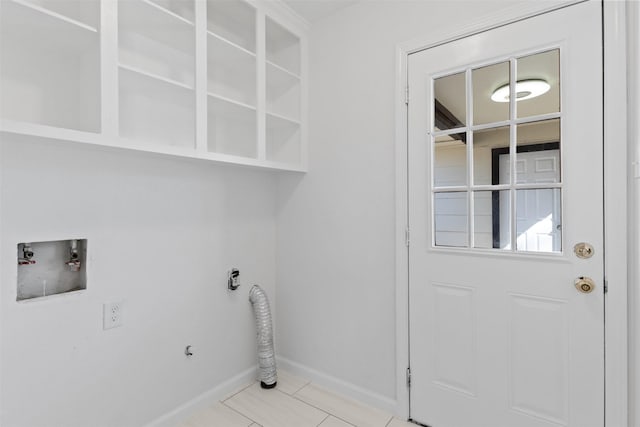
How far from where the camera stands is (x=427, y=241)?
178cm

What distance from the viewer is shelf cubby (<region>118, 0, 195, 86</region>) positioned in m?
1.47

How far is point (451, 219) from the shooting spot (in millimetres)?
1727

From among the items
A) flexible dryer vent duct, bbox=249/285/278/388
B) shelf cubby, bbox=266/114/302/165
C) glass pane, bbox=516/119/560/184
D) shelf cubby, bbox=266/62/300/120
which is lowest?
flexible dryer vent duct, bbox=249/285/278/388

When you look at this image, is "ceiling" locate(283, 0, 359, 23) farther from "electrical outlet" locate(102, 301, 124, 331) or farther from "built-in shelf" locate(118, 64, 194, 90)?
"electrical outlet" locate(102, 301, 124, 331)

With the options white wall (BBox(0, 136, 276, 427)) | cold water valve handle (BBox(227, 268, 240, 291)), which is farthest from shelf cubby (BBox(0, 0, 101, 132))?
cold water valve handle (BBox(227, 268, 240, 291))

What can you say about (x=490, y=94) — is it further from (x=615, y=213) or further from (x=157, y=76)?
(x=157, y=76)

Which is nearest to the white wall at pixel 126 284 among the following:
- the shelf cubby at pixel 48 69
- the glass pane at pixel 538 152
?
the shelf cubby at pixel 48 69

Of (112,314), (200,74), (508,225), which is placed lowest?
(112,314)

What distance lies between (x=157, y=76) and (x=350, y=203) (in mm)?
1267

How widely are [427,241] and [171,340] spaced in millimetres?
1570

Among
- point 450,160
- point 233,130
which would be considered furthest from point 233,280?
point 450,160

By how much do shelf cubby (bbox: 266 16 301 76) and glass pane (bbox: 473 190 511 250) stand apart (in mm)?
1496

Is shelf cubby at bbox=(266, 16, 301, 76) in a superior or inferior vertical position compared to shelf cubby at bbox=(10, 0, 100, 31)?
superior

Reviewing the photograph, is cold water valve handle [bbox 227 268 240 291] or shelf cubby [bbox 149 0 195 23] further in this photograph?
cold water valve handle [bbox 227 268 240 291]
